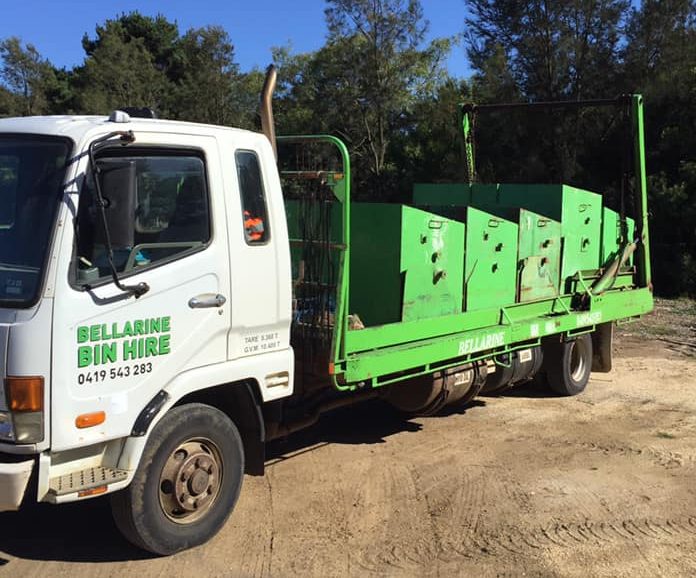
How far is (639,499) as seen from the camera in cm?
537

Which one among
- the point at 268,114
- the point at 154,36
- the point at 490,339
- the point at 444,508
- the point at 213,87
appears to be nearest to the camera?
the point at 268,114

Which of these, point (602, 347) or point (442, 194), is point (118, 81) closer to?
point (442, 194)

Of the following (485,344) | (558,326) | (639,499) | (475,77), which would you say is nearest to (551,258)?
(558,326)

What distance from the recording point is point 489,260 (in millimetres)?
6359

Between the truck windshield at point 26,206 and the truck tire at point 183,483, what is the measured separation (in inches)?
41.6

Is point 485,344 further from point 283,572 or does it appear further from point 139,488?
point 139,488

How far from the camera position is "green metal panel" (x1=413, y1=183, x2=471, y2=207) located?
819 cm

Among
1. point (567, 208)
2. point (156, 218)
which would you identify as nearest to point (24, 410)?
point (156, 218)

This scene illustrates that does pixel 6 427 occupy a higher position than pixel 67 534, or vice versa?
pixel 6 427

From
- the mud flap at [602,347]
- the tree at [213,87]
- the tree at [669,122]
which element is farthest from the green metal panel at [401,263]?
the tree at [213,87]

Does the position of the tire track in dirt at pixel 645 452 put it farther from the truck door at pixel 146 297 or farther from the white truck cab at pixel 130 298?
the truck door at pixel 146 297

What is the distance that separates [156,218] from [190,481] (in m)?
1.52

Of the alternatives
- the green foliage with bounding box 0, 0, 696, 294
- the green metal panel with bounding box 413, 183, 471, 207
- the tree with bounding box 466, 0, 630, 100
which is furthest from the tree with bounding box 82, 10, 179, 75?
the green metal panel with bounding box 413, 183, 471, 207

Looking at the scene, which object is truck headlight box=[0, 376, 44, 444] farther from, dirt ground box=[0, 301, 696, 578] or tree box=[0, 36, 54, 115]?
tree box=[0, 36, 54, 115]
